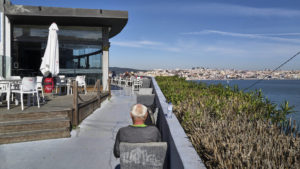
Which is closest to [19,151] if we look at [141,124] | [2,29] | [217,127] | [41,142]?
[41,142]

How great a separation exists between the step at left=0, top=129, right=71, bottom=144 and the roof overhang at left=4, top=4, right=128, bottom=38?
26.5 ft

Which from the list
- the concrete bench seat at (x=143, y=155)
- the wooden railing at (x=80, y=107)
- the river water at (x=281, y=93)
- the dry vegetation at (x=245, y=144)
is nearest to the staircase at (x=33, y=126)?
the wooden railing at (x=80, y=107)

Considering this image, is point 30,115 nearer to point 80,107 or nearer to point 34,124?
point 34,124

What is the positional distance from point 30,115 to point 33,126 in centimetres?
31

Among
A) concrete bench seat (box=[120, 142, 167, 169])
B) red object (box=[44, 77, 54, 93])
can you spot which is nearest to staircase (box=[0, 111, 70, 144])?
concrete bench seat (box=[120, 142, 167, 169])

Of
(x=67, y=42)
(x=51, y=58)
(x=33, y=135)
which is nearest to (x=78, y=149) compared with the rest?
(x=33, y=135)

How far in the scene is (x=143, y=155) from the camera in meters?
2.34

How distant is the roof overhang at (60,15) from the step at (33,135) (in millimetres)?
8082

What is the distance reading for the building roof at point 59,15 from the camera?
11602 mm

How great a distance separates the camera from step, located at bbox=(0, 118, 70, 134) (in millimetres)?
4845

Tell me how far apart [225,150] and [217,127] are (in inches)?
23.7

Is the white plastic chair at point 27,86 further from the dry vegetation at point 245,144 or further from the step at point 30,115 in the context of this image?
the dry vegetation at point 245,144

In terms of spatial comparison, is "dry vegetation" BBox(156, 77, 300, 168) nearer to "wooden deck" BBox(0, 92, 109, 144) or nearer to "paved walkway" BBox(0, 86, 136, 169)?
"paved walkway" BBox(0, 86, 136, 169)

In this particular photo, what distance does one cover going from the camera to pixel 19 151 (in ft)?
14.4
